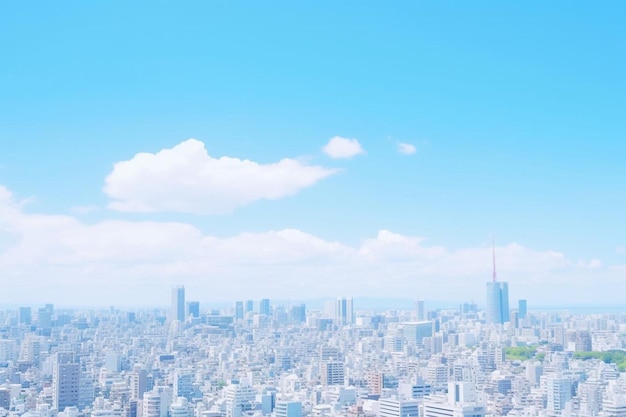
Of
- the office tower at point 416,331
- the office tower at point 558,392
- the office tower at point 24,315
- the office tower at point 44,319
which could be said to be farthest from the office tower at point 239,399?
the office tower at point 416,331

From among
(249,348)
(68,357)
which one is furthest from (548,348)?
(68,357)

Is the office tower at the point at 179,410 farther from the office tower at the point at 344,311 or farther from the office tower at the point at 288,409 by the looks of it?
the office tower at the point at 344,311

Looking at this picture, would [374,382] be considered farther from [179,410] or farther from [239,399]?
[179,410]

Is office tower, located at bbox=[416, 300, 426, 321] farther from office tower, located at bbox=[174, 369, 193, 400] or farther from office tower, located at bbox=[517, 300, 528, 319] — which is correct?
office tower, located at bbox=[174, 369, 193, 400]

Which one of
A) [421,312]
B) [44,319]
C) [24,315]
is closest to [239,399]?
[24,315]

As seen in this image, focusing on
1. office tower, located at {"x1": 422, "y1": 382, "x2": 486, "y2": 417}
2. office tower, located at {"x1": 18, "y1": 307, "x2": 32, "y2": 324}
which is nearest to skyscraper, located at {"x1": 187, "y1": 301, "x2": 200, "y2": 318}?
office tower, located at {"x1": 18, "y1": 307, "x2": 32, "y2": 324}
